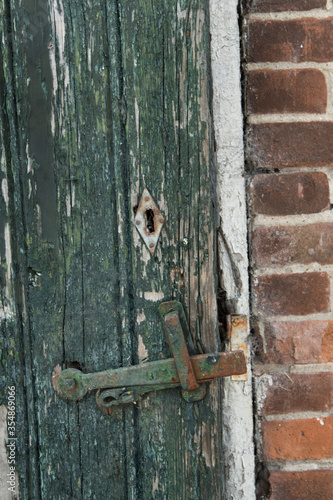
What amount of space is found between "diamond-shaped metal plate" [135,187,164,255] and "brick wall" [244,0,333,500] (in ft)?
0.73

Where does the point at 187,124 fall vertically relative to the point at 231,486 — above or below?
above

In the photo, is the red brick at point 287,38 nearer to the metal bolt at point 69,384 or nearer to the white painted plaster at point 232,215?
the white painted plaster at point 232,215

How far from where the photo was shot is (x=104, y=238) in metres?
0.78

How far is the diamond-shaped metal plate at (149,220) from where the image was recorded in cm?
78

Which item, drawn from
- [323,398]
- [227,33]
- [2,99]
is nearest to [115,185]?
[2,99]

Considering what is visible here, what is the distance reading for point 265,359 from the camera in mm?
869

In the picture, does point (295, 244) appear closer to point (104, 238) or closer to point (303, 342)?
point (303, 342)

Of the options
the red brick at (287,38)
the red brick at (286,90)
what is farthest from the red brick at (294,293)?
the red brick at (287,38)

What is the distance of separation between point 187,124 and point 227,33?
24 cm

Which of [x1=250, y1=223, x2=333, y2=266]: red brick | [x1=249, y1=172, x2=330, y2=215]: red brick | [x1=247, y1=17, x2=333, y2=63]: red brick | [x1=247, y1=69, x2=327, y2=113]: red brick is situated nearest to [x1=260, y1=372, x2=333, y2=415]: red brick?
[x1=250, y1=223, x2=333, y2=266]: red brick

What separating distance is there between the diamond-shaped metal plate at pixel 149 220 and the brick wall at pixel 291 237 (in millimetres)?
222

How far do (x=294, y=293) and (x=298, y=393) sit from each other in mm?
218

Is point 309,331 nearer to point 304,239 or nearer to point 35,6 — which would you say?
point 304,239

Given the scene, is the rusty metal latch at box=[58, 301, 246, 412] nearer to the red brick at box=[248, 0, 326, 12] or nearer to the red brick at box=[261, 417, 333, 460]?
the red brick at box=[261, 417, 333, 460]
